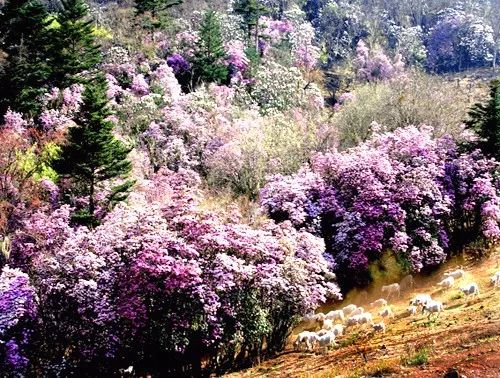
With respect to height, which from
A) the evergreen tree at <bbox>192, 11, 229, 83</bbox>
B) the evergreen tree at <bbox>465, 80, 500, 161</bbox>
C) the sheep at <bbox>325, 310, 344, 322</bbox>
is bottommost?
the sheep at <bbox>325, 310, 344, 322</bbox>

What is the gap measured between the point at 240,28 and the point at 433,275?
42242 mm

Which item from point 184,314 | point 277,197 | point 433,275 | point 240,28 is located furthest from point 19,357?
point 240,28

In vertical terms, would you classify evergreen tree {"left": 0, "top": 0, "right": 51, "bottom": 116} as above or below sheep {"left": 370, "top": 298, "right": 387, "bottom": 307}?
above

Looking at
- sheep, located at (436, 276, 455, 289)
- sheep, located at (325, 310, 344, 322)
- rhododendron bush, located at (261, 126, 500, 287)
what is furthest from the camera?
rhododendron bush, located at (261, 126, 500, 287)

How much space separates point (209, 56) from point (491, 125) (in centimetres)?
2760

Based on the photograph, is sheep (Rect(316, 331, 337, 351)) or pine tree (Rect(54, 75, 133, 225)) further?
pine tree (Rect(54, 75, 133, 225))

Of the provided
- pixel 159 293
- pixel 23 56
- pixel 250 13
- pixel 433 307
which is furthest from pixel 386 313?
pixel 250 13

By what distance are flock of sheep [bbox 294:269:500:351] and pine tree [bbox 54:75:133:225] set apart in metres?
11.6

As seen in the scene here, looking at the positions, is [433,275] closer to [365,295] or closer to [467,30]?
[365,295]

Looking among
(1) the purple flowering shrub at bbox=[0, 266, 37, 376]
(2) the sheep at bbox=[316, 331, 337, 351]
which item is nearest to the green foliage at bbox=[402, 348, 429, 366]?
(2) the sheep at bbox=[316, 331, 337, 351]

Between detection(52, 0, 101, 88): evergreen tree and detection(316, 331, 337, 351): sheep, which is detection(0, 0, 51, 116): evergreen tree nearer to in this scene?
detection(52, 0, 101, 88): evergreen tree

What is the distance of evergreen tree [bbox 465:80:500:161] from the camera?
28.5 metres

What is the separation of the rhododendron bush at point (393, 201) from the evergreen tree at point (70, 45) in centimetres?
Result: 1970

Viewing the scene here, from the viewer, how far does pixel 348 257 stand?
25.3 m
